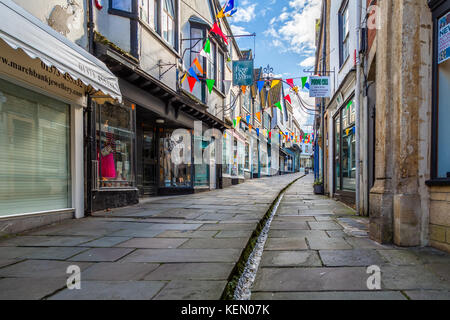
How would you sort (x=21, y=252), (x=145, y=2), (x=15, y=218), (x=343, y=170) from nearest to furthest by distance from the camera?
(x=21, y=252) < (x=15, y=218) < (x=145, y=2) < (x=343, y=170)

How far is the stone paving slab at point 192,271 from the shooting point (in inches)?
104

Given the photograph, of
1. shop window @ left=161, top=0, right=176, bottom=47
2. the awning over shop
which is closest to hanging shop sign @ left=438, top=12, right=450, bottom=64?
the awning over shop

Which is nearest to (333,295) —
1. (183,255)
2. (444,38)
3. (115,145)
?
(183,255)

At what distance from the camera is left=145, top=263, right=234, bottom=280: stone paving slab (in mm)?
2637

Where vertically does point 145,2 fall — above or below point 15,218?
above

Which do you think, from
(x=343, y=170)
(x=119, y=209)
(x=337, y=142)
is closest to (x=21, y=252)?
(x=119, y=209)

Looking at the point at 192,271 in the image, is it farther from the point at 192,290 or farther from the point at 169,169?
the point at 169,169

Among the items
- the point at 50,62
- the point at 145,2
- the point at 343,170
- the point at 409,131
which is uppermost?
the point at 145,2

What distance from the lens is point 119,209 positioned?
704 centimetres

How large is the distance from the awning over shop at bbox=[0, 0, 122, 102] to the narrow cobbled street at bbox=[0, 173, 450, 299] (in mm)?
2493

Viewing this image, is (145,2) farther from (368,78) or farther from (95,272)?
(95,272)

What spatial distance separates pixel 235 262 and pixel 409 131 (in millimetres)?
2721

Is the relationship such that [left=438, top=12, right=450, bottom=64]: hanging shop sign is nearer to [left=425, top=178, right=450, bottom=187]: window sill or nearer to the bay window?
the bay window

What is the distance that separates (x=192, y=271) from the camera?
2.81 metres
